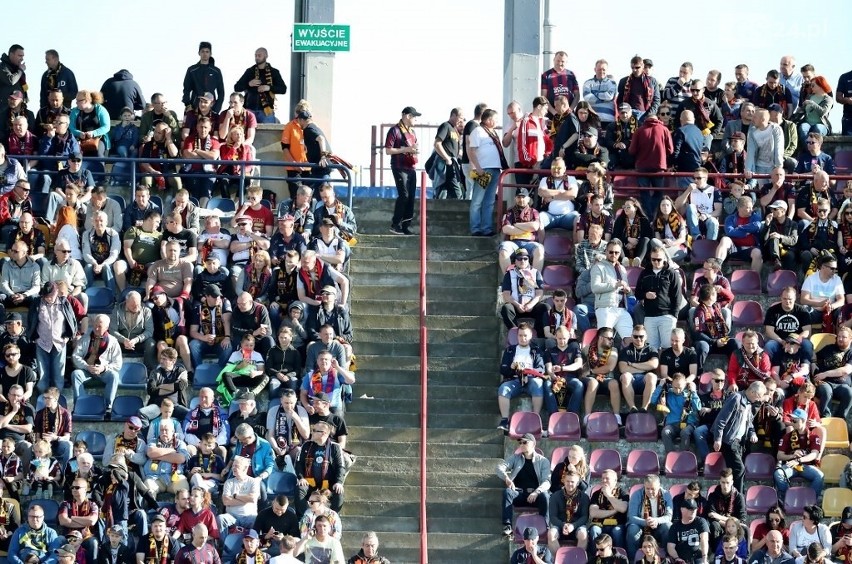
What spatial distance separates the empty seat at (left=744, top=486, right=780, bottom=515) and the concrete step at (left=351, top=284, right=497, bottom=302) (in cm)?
407

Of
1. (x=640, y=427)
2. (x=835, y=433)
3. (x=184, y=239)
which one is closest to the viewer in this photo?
(x=640, y=427)

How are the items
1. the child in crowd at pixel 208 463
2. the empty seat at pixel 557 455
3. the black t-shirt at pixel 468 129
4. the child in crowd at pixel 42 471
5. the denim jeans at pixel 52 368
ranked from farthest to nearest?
the black t-shirt at pixel 468 129 < the denim jeans at pixel 52 368 < the empty seat at pixel 557 455 < the child in crowd at pixel 42 471 < the child in crowd at pixel 208 463

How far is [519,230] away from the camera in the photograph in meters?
23.6

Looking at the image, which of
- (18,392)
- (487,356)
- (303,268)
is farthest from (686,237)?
(18,392)

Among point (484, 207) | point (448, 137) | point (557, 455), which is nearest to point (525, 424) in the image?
point (557, 455)

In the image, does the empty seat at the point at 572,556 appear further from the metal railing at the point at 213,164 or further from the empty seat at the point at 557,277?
the metal railing at the point at 213,164

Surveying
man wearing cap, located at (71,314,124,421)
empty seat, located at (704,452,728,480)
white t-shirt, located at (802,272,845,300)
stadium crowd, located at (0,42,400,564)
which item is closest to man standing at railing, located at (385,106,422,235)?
stadium crowd, located at (0,42,400,564)

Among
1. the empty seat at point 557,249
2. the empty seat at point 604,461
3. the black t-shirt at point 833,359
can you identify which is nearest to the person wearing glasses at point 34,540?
the empty seat at point 604,461

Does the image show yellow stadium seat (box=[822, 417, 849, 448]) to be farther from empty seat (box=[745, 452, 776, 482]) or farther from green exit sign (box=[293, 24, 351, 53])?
green exit sign (box=[293, 24, 351, 53])

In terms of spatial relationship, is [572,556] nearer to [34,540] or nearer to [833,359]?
[833,359]

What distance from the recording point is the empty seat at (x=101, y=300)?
2305 cm

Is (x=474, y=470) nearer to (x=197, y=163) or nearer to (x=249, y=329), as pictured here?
(x=249, y=329)

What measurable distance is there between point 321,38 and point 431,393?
5511 mm

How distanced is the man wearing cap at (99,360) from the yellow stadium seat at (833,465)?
7785 mm
